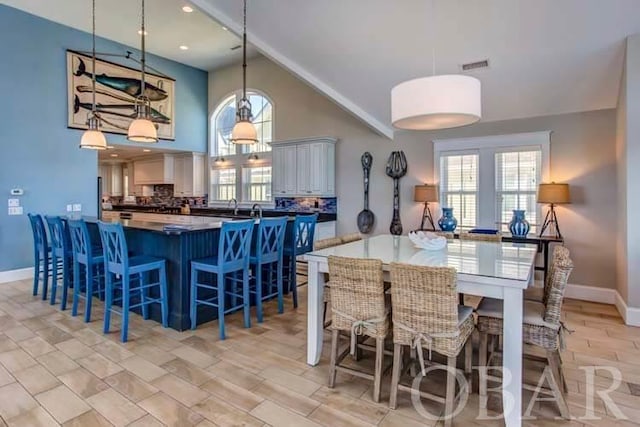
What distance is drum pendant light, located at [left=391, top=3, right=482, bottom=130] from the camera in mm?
2230

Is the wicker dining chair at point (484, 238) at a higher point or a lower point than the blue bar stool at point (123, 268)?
higher

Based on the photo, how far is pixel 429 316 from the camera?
210 cm

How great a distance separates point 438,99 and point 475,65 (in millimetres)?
2344

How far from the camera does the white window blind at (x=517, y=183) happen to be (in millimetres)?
4805

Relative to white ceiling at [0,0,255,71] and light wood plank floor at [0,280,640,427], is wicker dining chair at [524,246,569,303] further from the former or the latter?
white ceiling at [0,0,255,71]

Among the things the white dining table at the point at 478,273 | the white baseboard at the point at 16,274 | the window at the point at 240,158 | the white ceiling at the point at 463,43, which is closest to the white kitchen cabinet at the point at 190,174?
the window at the point at 240,158

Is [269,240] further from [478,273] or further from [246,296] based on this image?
[478,273]

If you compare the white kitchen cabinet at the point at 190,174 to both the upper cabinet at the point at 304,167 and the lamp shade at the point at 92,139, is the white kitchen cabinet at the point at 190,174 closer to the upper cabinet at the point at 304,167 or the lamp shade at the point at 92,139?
the upper cabinet at the point at 304,167

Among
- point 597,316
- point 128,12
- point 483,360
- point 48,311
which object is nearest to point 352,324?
point 483,360

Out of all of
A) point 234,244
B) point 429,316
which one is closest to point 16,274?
point 234,244

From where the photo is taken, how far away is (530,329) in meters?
2.24

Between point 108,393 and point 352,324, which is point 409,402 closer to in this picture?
point 352,324

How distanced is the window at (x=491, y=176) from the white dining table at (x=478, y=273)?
1.91 meters

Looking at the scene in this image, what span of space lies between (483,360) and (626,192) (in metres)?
2.58
